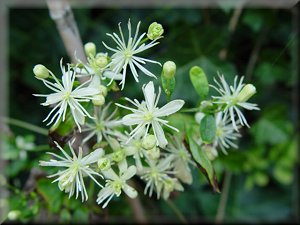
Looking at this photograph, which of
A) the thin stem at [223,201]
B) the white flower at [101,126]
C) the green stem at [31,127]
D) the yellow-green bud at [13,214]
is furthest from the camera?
the thin stem at [223,201]

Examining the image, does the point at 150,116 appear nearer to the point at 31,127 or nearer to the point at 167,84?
the point at 167,84

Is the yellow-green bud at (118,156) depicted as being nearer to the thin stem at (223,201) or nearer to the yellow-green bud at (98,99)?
the yellow-green bud at (98,99)

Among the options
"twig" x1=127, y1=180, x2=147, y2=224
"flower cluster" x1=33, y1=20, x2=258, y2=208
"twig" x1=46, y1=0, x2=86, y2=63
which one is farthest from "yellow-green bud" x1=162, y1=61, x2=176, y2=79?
"twig" x1=127, y1=180, x2=147, y2=224

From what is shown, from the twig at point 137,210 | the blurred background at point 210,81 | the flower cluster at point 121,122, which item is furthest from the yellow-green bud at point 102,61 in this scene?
the twig at point 137,210

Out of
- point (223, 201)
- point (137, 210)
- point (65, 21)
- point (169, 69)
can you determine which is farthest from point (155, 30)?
point (223, 201)

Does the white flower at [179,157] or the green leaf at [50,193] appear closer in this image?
the white flower at [179,157]

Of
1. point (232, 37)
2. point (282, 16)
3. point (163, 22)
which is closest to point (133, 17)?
point (163, 22)

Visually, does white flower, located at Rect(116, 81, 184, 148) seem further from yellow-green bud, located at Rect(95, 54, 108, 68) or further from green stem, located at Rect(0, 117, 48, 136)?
green stem, located at Rect(0, 117, 48, 136)
